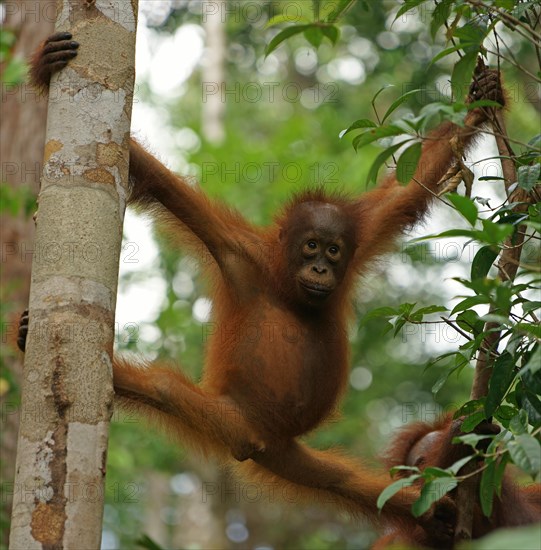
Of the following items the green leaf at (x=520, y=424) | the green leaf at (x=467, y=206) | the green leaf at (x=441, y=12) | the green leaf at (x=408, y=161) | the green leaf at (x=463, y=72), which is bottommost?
the green leaf at (x=520, y=424)

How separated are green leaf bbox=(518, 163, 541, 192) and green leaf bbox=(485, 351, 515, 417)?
1.91 feet

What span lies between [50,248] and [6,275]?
15.0 feet

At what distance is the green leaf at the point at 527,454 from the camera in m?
2.35

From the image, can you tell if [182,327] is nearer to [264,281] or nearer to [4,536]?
[4,536]

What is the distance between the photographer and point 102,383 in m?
2.90

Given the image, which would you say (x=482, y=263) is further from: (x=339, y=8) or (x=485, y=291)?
(x=339, y=8)

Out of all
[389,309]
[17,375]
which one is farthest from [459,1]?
[17,375]

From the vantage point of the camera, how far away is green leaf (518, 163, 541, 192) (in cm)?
296

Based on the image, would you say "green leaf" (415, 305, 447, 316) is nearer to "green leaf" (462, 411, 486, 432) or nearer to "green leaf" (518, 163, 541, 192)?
"green leaf" (462, 411, 486, 432)

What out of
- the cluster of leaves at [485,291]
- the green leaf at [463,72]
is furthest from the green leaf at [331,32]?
the green leaf at [463,72]

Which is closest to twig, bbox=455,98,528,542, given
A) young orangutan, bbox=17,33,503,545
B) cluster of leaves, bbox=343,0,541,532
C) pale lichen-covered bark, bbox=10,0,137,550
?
cluster of leaves, bbox=343,0,541,532

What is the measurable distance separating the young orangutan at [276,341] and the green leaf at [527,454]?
7.27ft

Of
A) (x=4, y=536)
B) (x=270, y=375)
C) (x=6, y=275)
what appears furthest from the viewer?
(x=6, y=275)

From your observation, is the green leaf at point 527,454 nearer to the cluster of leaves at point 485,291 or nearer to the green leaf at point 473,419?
the cluster of leaves at point 485,291
